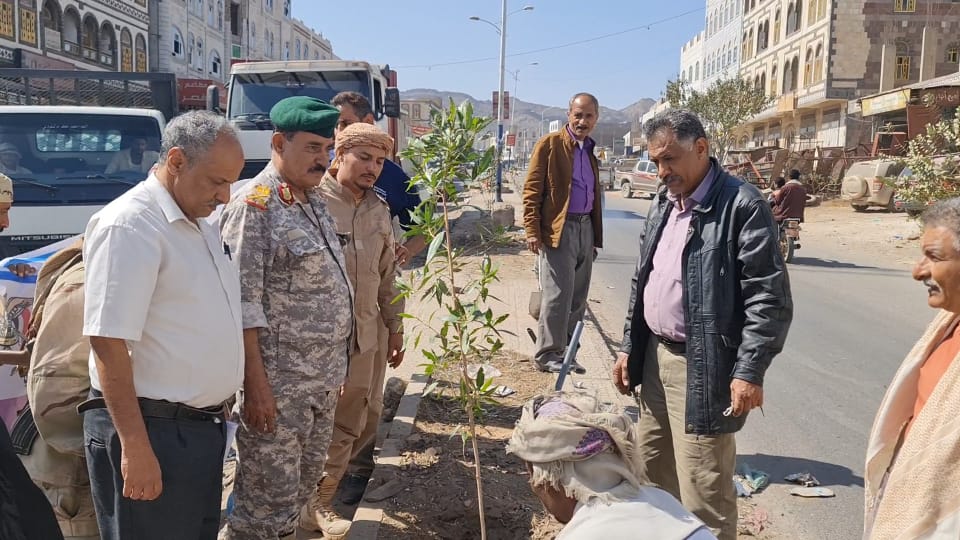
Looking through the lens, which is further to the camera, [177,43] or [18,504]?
[177,43]

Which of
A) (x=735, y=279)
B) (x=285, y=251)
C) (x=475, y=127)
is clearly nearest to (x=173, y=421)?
(x=285, y=251)

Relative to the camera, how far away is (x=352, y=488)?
3947 mm

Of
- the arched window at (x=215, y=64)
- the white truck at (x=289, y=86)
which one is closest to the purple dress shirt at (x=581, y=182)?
the white truck at (x=289, y=86)

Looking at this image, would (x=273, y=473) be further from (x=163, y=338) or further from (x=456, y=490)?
(x=456, y=490)

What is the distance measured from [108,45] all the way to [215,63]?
11423 millimetres

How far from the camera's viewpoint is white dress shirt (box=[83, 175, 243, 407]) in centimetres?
202

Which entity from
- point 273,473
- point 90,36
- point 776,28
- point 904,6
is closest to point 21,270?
point 273,473

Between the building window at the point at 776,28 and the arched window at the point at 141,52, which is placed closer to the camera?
the arched window at the point at 141,52

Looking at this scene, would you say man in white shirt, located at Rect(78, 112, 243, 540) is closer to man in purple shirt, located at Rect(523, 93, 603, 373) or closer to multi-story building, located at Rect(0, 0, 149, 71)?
man in purple shirt, located at Rect(523, 93, 603, 373)

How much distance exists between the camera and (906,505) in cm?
203

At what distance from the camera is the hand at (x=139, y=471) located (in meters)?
2.06

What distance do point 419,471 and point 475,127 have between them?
212 cm

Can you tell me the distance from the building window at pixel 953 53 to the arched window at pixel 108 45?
131ft

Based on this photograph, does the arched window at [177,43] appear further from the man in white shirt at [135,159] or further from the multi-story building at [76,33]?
the man in white shirt at [135,159]
